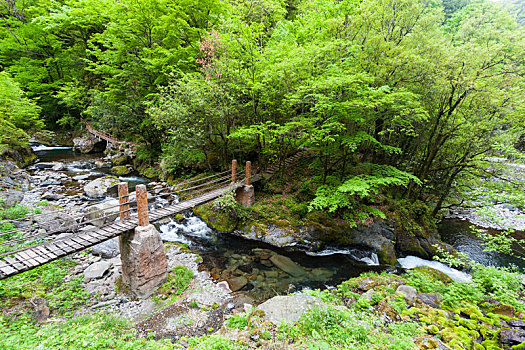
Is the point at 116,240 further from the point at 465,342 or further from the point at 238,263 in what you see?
the point at 465,342

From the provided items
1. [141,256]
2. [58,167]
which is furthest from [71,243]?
[58,167]

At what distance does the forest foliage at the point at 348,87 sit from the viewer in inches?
306

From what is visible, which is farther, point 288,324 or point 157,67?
point 157,67

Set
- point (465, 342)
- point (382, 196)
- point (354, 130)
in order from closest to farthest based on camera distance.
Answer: point (465, 342), point (354, 130), point (382, 196)

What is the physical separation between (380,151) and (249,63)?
27.5 feet

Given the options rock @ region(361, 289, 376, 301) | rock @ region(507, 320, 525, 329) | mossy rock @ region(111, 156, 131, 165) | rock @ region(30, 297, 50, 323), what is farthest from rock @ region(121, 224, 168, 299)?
mossy rock @ region(111, 156, 131, 165)

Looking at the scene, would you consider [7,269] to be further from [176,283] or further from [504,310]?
[504,310]

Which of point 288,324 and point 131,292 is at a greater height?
point 288,324

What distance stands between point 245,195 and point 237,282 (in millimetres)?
4751

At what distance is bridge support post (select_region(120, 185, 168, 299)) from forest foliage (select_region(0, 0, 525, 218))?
5629mm

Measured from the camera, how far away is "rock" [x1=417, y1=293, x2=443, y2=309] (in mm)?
5281

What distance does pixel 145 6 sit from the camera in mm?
14438

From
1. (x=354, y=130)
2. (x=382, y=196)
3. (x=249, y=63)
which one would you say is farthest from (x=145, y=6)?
(x=382, y=196)

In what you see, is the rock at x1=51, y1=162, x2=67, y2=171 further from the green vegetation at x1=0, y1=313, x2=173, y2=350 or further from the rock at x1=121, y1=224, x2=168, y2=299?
the green vegetation at x1=0, y1=313, x2=173, y2=350
